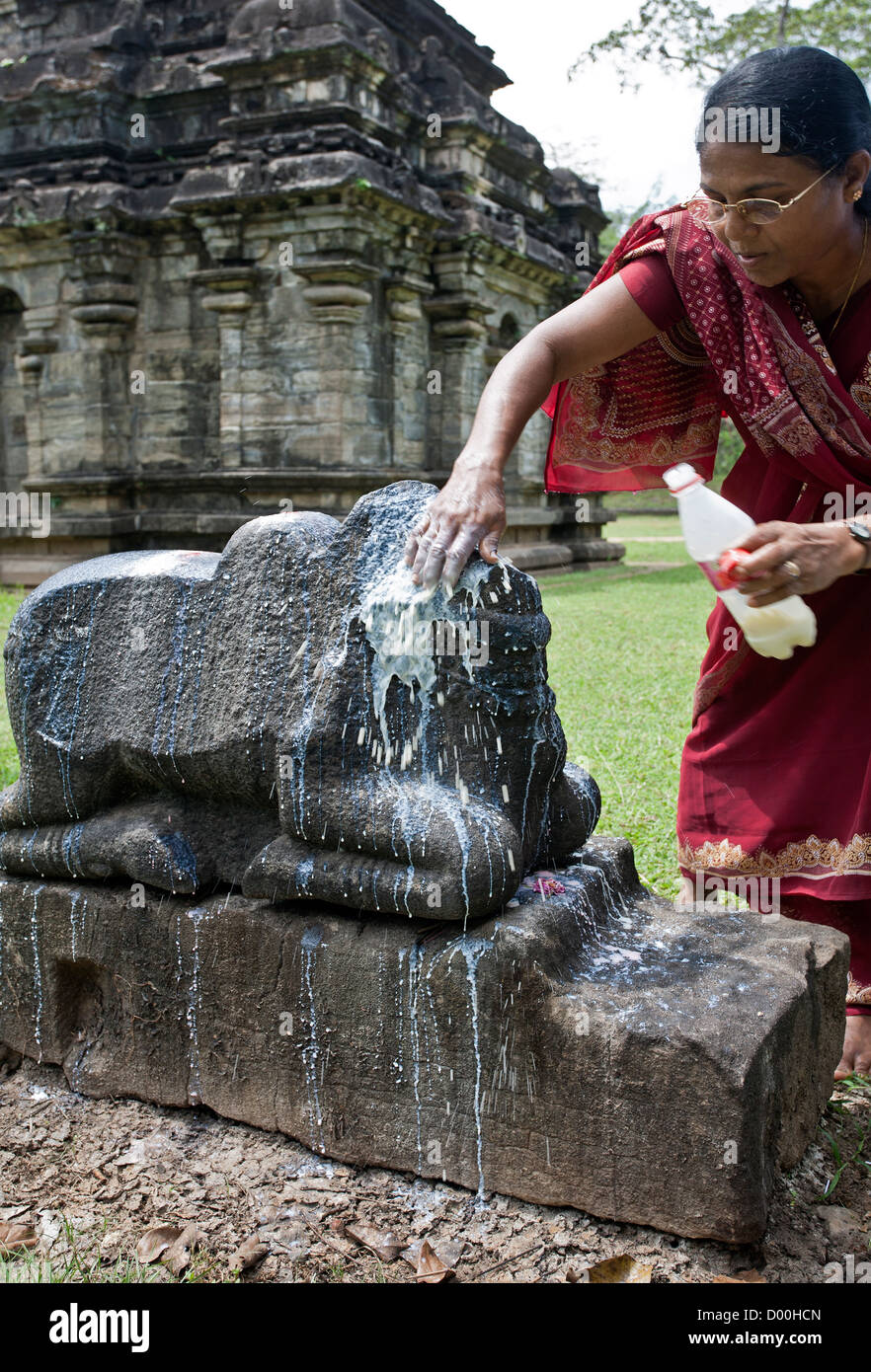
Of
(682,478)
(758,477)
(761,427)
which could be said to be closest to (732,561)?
(682,478)

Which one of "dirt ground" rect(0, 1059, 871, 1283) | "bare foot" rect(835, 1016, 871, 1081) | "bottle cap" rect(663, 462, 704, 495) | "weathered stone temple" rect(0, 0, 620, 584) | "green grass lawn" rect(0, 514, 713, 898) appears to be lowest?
"dirt ground" rect(0, 1059, 871, 1283)

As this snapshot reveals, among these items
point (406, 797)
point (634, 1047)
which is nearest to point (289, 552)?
point (406, 797)

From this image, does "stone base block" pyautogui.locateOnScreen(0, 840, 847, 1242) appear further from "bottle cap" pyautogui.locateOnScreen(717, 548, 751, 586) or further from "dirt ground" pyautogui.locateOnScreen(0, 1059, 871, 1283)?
"bottle cap" pyautogui.locateOnScreen(717, 548, 751, 586)

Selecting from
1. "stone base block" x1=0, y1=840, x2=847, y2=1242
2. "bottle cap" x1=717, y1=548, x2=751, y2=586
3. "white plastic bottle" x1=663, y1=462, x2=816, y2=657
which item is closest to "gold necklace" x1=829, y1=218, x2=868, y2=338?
"white plastic bottle" x1=663, y1=462, x2=816, y2=657

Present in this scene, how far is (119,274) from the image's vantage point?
393 inches

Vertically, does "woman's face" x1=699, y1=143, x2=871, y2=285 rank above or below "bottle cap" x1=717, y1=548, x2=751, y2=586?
above

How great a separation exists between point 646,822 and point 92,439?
749cm

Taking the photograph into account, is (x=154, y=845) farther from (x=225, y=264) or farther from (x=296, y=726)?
(x=225, y=264)

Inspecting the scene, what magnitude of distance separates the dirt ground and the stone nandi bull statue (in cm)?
53

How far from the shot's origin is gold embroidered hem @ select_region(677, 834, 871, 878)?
2465 millimetres

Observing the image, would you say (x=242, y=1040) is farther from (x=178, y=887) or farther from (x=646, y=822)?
(x=646, y=822)

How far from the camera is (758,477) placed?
2.52 meters

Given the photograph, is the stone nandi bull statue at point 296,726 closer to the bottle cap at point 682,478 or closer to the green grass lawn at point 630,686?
the bottle cap at point 682,478

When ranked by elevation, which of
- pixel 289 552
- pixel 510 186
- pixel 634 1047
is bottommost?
pixel 634 1047
